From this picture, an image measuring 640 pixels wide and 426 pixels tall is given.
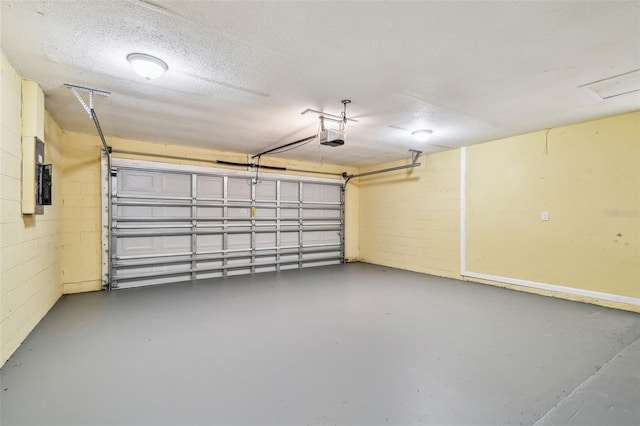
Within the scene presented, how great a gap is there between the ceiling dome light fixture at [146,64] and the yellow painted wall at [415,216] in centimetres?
477

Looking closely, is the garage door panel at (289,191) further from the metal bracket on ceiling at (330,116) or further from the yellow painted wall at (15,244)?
the yellow painted wall at (15,244)

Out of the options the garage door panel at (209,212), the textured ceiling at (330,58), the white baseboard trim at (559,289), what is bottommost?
the white baseboard trim at (559,289)

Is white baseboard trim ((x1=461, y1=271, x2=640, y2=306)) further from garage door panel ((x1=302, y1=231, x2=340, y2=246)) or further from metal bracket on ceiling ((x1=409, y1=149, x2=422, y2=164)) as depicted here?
garage door panel ((x1=302, y1=231, x2=340, y2=246))

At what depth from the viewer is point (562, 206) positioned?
397 cm

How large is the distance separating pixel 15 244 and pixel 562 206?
6031 mm

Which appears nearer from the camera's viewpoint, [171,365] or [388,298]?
[171,365]

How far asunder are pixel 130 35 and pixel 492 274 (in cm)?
538

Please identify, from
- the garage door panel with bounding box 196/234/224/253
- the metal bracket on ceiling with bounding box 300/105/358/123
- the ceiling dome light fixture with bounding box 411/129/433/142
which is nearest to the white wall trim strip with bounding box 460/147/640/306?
the ceiling dome light fixture with bounding box 411/129/433/142

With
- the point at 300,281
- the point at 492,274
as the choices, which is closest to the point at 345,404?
the point at 300,281

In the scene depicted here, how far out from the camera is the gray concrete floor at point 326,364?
5.58ft

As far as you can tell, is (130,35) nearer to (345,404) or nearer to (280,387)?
(280,387)

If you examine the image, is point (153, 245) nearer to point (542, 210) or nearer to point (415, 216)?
point (415, 216)

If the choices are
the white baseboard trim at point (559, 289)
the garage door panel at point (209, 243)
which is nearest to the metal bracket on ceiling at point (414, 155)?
the white baseboard trim at point (559, 289)

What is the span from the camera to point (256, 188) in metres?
5.88
